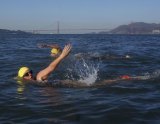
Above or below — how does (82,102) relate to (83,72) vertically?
above

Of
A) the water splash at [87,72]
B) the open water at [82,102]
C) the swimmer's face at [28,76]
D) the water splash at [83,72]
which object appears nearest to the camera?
the open water at [82,102]

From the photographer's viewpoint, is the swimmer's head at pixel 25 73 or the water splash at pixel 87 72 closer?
the swimmer's head at pixel 25 73

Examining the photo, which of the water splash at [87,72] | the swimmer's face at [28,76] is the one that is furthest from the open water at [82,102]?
the swimmer's face at [28,76]

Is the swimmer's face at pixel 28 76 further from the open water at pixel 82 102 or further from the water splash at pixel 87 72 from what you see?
the water splash at pixel 87 72

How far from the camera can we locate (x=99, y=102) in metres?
10.0

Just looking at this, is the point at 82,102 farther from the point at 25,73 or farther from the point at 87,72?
the point at 87,72

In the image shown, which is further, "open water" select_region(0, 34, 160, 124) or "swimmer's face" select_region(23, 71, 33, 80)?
"swimmer's face" select_region(23, 71, 33, 80)

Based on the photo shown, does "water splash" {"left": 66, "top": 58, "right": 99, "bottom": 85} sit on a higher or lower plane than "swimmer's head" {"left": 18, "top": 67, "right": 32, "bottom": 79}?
lower

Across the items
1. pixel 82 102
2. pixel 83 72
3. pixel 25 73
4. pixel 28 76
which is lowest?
pixel 83 72

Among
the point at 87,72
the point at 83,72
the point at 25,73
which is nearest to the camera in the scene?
the point at 25,73

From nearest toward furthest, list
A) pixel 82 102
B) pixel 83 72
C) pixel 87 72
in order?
1. pixel 82 102
2. pixel 87 72
3. pixel 83 72

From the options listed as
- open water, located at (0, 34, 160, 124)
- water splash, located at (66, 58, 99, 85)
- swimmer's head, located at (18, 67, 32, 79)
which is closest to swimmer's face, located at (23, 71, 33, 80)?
swimmer's head, located at (18, 67, 32, 79)

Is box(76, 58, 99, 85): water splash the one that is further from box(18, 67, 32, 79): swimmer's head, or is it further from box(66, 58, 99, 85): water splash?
box(18, 67, 32, 79): swimmer's head

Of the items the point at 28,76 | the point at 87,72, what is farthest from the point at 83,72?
the point at 28,76
